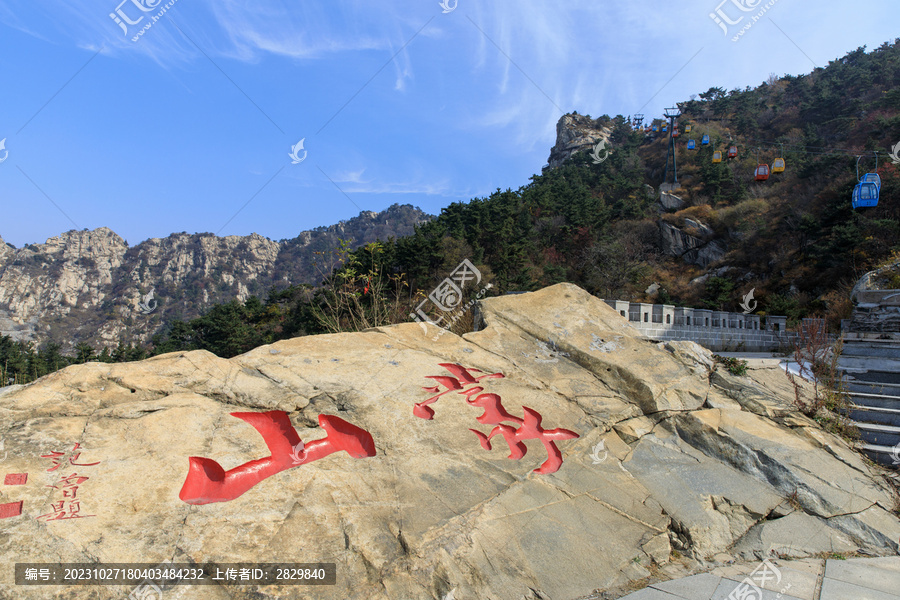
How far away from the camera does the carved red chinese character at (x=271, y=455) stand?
241 centimetres

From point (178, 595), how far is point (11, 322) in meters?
79.4

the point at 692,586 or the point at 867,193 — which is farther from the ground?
the point at 867,193

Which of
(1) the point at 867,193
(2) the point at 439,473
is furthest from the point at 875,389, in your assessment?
(1) the point at 867,193

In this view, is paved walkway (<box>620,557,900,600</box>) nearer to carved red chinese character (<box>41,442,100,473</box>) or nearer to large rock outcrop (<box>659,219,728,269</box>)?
carved red chinese character (<box>41,442,100,473</box>)

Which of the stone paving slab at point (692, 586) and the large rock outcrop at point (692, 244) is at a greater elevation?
the large rock outcrop at point (692, 244)

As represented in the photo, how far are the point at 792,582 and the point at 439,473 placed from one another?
2.02 metres

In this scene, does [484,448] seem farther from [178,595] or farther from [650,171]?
[650,171]

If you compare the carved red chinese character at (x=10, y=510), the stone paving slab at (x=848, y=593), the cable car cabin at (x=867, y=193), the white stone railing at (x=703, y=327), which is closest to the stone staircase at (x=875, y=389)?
the stone paving slab at (x=848, y=593)

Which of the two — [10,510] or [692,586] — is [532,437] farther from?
[10,510]

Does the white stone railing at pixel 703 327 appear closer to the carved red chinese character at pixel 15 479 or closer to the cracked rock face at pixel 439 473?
the cracked rock face at pixel 439 473

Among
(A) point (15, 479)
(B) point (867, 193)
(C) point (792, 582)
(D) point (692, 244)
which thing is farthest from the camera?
(D) point (692, 244)

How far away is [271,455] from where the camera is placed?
2.71m

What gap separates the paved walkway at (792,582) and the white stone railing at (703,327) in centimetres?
385

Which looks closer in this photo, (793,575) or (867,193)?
(793,575)
